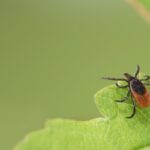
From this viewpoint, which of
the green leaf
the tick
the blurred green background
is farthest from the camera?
the blurred green background

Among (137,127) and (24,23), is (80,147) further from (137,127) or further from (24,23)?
(24,23)

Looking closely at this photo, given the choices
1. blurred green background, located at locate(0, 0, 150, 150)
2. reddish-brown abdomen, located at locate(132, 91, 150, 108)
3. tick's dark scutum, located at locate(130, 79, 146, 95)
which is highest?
blurred green background, located at locate(0, 0, 150, 150)

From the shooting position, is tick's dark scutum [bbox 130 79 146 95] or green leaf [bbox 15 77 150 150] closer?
green leaf [bbox 15 77 150 150]

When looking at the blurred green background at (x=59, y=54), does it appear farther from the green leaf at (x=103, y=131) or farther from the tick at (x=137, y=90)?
the green leaf at (x=103, y=131)

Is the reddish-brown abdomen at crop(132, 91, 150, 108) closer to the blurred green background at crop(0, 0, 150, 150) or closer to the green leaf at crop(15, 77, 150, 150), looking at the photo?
the green leaf at crop(15, 77, 150, 150)

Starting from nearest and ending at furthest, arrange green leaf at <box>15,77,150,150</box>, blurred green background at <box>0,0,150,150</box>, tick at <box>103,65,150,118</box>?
green leaf at <box>15,77,150,150</box>, tick at <box>103,65,150,118</box>, blurred green background at <box>0,0,150,150</box>

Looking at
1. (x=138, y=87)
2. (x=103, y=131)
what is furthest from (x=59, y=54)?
(x=103, y=131)

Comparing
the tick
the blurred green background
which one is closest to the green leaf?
the tick

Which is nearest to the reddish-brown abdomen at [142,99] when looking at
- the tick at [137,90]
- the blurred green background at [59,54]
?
the tick at [137,90]
